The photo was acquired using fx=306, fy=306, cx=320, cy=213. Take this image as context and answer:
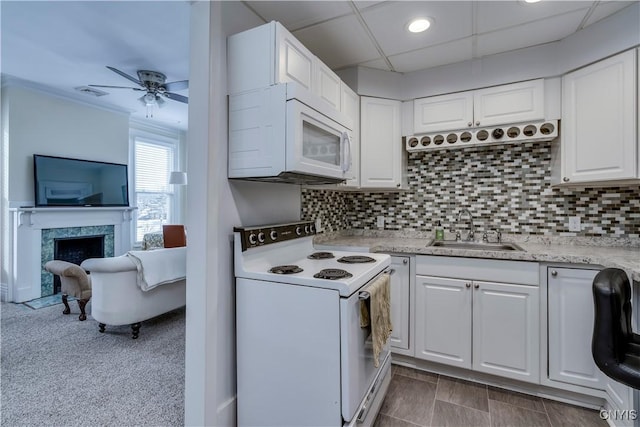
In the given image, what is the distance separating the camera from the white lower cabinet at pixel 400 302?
2.26m

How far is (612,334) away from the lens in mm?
1149

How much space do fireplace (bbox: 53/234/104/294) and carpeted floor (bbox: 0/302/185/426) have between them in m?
1.05

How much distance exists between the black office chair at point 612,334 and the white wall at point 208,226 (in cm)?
163

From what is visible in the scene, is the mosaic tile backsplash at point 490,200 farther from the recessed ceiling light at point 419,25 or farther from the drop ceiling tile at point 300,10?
the drop ceiling tile at point 300,10

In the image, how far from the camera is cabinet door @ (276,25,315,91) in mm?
1509

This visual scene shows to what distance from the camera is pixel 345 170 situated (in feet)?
6.36

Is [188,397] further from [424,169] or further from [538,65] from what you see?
[538,65]

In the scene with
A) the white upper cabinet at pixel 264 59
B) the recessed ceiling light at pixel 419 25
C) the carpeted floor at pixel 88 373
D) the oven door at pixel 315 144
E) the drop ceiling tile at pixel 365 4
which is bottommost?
the carpeted floor at pixel 88 373

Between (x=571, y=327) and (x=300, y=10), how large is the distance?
8.15ft

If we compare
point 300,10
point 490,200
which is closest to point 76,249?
point 300,10

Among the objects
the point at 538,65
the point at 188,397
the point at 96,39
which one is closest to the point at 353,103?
the point at 538,65

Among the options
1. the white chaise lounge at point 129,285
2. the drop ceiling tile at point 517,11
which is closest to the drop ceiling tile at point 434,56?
the drop ceiling tile at point 517,11

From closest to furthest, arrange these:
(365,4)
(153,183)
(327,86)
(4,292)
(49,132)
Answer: (365,4) → (327,86) → (4,292) → (49,132) → (153,183)

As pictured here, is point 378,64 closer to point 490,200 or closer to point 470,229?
point 490,200
